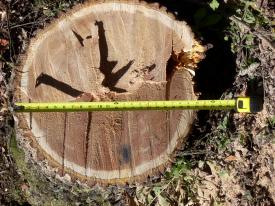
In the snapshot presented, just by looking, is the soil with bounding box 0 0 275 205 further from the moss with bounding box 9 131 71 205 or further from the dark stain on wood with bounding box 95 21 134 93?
the dark stain on wood with bounding box 95 21 134 93

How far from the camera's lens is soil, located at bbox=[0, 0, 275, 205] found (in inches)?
146

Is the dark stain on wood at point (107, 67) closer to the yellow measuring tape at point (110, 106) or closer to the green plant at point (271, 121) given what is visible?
the yellow measuring tape at point (110, 106)

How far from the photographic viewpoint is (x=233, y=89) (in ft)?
12.1

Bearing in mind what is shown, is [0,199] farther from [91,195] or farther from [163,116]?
[163,116]

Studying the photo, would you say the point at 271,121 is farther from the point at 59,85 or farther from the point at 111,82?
the point at 59,85

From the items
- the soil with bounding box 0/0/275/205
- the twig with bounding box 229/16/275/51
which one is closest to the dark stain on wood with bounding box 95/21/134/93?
the soil with bounding box 0/0/275/205

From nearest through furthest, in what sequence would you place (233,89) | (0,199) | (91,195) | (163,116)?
1. (163,116)
2. (233,89)
3. (91,195)
4. (0,199)

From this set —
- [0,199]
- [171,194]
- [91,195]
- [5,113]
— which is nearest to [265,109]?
[171,194]

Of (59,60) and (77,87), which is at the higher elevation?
(59,60)

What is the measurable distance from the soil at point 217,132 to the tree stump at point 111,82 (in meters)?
0.72

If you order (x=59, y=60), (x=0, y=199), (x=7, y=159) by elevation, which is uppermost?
(x=59, y=60)

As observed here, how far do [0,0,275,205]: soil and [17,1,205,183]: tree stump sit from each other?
0.72 metres

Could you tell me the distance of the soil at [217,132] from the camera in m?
3.71

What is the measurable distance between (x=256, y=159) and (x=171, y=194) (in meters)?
0.81
